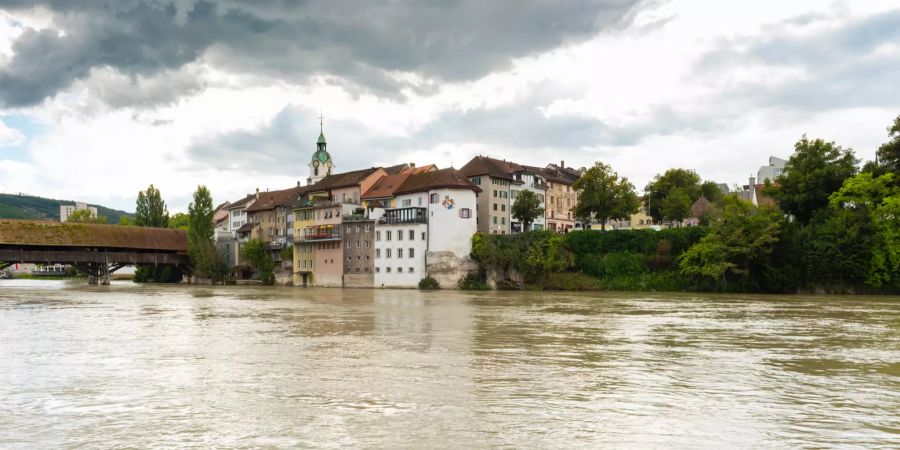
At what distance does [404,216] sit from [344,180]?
17.2 meters

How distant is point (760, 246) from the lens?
2071 inches

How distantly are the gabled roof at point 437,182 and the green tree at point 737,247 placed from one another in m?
22.3

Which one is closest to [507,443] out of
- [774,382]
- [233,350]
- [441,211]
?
[774,382]

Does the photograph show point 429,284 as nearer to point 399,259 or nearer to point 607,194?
point 399,259

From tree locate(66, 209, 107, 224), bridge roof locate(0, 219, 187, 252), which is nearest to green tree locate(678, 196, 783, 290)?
bridge roof locate(0, 219, 187, 252)

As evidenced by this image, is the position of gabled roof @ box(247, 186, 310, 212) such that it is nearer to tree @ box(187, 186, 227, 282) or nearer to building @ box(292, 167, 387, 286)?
building @ box(292, 167, 387, 286)

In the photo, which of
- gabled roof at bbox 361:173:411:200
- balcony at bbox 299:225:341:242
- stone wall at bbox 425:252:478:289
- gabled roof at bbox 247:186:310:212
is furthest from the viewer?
gabled roof at bbox 247:186:310:212

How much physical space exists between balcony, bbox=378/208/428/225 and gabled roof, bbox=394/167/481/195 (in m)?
2.41

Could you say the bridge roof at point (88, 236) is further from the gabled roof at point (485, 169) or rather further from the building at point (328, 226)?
the gabled roof at point (485, 169)

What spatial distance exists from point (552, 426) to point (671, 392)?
3.52 meters

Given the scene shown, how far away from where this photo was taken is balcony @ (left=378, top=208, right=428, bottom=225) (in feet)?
222

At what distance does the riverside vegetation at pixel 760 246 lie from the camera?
160ft

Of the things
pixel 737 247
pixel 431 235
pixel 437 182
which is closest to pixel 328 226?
pixel 431 235

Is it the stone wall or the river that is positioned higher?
the stone wall
